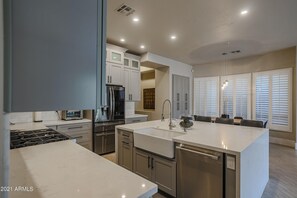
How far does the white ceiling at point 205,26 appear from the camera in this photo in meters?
2.58

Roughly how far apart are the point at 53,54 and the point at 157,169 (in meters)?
2.10

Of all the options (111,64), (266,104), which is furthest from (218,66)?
(111,64)

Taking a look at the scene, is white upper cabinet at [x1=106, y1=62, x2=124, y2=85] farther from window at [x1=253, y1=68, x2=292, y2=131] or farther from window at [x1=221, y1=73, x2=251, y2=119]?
window at [x1=253, y1=68, x2=292, y2=131]

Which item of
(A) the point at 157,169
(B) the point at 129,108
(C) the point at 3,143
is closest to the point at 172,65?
(B) the point at 129,108

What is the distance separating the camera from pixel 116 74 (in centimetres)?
436

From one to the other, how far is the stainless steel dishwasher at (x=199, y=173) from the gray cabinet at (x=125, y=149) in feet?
3.13

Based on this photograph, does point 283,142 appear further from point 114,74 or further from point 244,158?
point 114,74

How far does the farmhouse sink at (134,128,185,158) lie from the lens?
2059 millimetres

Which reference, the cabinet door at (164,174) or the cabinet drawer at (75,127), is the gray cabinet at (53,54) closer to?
the cabinet door at (164,174)

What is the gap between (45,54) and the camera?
1.68 ft

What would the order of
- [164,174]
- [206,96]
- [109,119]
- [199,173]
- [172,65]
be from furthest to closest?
[206,96] < [172,65] < [109,119] < [164,174] < [199,173]

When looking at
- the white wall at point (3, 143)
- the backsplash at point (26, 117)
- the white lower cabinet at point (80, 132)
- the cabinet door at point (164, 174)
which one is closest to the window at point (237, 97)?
the cabinet door at point (164, 174)

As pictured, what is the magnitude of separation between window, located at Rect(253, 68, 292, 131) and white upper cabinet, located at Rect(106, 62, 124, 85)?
4.50m

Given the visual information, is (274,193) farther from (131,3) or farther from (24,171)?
(131,3)
